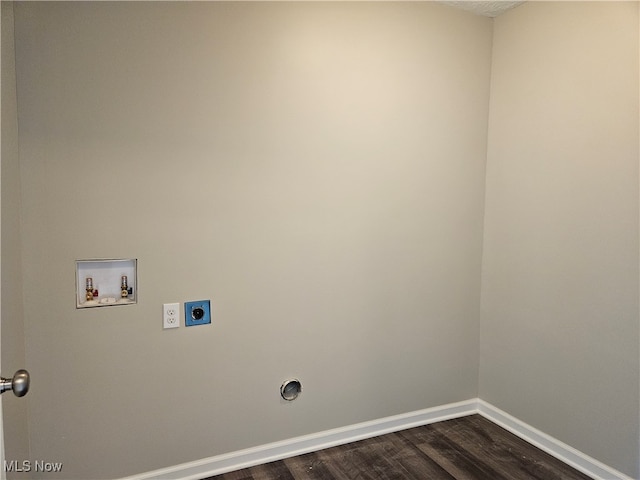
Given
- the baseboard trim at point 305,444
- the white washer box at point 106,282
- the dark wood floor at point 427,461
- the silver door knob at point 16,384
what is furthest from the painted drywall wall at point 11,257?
the dark wood floor at point 427,461

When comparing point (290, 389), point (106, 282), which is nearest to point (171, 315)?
point (106, 282)

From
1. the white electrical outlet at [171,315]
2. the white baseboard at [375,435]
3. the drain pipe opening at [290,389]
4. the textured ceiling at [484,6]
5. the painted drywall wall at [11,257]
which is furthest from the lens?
the textured ceiling at [484,6]

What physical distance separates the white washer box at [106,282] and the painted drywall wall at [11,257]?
228 millimetres

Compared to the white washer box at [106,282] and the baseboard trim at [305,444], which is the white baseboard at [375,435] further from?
the white washer box at [106,282]

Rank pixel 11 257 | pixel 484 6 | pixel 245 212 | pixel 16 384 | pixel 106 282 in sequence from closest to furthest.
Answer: pixel 16 384 < pixel 11 257 < pixel 106 282 < pixel 245 212 < pixel 484 6

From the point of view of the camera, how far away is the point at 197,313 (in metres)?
2.10

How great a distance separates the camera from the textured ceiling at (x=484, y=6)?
254 cm

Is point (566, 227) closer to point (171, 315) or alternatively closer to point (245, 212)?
point (245, 212)

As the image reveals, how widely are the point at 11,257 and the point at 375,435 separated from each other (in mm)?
2137

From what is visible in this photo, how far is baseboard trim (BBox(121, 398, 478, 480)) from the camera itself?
84.1 inches

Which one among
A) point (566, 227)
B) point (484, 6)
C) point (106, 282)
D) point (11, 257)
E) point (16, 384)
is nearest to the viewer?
point (16, 384)

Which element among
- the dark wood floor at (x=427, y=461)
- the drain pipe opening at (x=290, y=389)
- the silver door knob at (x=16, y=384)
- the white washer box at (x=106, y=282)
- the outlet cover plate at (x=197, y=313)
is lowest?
the dark wood floor at (x=427, y=461)

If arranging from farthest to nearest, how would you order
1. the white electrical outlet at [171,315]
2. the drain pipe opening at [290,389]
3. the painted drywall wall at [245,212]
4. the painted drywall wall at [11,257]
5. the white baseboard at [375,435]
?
1. the drain pipe opening at [290,389]
2. the white baseboard at [375,435]
3. the white electrical outlet at [171,315]
4. the painted drywall wall at [245,212]
5. the painted drywall wall at [11,257]

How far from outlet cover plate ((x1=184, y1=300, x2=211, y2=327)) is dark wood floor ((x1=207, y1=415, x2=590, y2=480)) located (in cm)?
82
